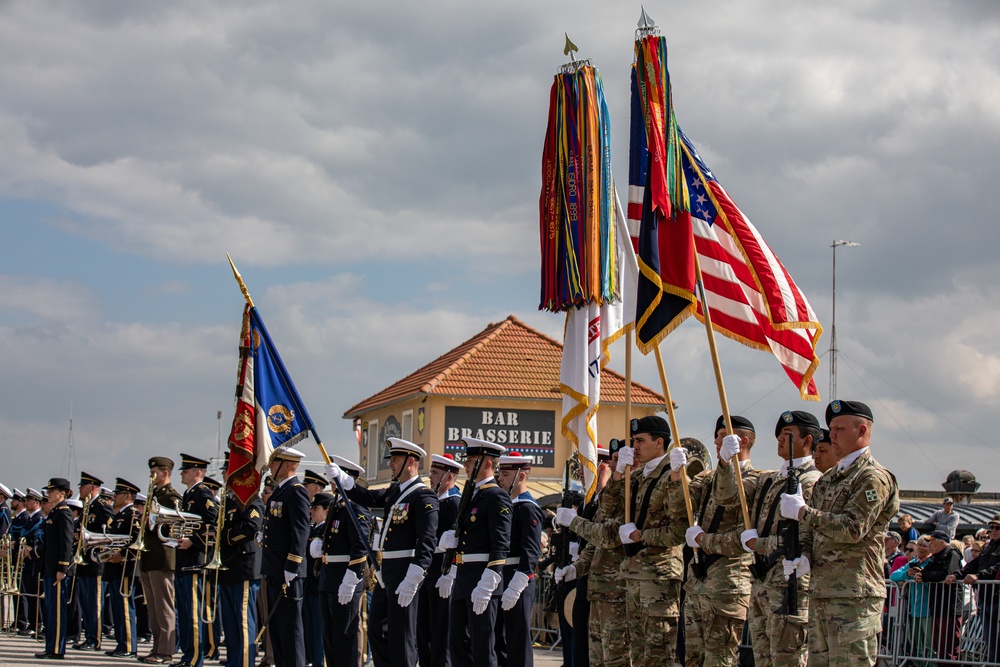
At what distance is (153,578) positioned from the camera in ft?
45.8

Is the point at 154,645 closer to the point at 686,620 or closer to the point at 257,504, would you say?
the point at 257,504

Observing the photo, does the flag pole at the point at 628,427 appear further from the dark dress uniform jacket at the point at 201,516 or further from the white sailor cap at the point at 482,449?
the dark dress uniform jacket at the point at 201,516

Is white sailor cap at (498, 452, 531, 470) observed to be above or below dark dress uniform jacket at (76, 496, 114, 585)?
above

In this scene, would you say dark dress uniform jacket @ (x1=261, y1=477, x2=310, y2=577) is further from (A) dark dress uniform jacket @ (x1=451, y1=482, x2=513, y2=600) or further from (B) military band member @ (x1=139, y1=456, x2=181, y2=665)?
(B) military band member @ (x1=139, y1=456, x2=181, y2=665)

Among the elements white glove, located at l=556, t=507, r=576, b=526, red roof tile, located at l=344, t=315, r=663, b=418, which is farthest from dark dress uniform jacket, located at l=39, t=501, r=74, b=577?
red roof tile, located at l=344, t=315, r=663, b=418

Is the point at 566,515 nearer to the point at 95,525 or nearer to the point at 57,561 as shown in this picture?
the point at 95,525

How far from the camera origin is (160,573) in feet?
45.8

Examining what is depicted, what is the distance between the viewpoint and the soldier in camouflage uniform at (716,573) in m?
7.87

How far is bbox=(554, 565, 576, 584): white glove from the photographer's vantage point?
10.2m

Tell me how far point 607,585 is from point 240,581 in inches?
179

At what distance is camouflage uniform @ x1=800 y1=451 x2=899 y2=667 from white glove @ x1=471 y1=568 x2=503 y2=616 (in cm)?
308

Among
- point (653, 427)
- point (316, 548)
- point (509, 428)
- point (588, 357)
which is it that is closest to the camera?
point (653, 427)

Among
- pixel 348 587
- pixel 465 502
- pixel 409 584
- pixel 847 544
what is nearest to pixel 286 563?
pixel 348 587

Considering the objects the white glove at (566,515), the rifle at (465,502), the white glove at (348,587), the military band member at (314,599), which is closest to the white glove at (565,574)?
the rifle at (465,502)
